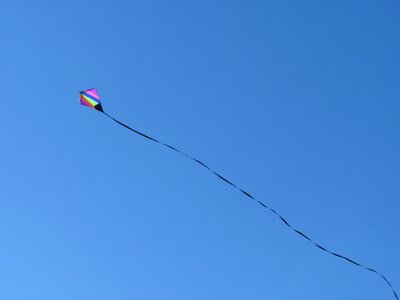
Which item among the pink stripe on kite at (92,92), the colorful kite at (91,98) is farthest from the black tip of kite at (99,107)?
the pink stripe on kite at (92,92)

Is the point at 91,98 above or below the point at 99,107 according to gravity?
above

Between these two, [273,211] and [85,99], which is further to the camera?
[85,99]

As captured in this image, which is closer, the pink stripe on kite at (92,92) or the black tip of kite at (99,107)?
the black tip of kite at (99,107)

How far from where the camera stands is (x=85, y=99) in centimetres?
770

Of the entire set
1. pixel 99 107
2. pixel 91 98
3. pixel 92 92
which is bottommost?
pixel 99 107

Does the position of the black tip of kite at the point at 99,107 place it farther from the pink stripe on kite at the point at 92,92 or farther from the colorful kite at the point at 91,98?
the pink stripe on kite at the point at 92,92

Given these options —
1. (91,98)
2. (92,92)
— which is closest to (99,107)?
(91,98)

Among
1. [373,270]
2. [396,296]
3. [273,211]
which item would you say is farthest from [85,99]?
[396,296]

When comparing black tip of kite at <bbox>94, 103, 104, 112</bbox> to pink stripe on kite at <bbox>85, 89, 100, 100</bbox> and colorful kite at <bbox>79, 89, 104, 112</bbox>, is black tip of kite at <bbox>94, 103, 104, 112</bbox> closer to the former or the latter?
colorful kite at <bbox>79, 89, 104, 112</bbox>

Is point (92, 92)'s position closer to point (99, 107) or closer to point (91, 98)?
point (91, 98)

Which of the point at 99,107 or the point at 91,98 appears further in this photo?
the point at 91,98

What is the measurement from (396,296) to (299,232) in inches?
102

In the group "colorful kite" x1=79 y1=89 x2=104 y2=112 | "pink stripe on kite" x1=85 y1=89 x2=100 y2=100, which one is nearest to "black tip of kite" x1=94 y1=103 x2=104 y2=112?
"colorful kite" x1=79 y1=89 x2=104 y2=112

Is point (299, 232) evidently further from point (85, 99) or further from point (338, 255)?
point (85, 99)
